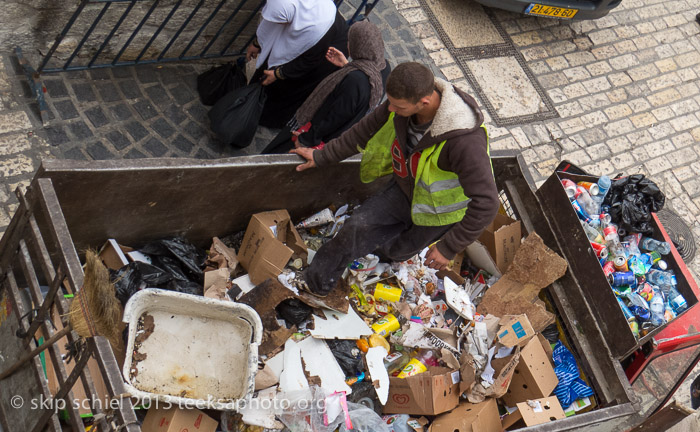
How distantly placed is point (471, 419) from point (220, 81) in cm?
324

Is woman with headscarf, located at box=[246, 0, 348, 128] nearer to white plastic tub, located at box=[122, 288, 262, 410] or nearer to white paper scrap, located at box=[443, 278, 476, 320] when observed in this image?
white paper scrap, located at box=[443, 278, 476, 320]

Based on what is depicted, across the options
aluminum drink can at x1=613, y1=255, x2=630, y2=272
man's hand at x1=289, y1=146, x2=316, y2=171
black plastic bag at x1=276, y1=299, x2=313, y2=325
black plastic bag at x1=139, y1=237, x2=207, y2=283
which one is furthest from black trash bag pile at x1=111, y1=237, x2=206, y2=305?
aluminum drink can at x1=613, y1=255, x2=630, y2=272

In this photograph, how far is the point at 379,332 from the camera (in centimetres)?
449

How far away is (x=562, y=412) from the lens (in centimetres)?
428

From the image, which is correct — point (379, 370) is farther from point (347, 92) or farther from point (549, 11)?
point (549, 11)

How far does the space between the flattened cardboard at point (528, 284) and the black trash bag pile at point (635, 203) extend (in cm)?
84

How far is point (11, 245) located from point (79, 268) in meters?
0.68

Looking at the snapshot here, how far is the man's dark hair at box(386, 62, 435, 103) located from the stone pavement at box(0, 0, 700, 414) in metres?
2.30

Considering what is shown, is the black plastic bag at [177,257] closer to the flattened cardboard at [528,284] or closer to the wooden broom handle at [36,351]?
the wooden broom handle at [36,351]

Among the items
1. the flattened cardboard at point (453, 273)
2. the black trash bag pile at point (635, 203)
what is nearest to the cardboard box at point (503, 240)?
the flattened cardboard at point (453, 273)

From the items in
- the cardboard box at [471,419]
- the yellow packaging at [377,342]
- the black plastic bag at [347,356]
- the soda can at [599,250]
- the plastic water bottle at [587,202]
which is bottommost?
the black plastic bag at [347,356]

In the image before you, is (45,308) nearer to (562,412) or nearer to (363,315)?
(363,315)

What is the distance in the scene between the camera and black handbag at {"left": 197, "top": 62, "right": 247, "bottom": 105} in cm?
554

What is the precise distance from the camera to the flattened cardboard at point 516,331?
4.41 meters
